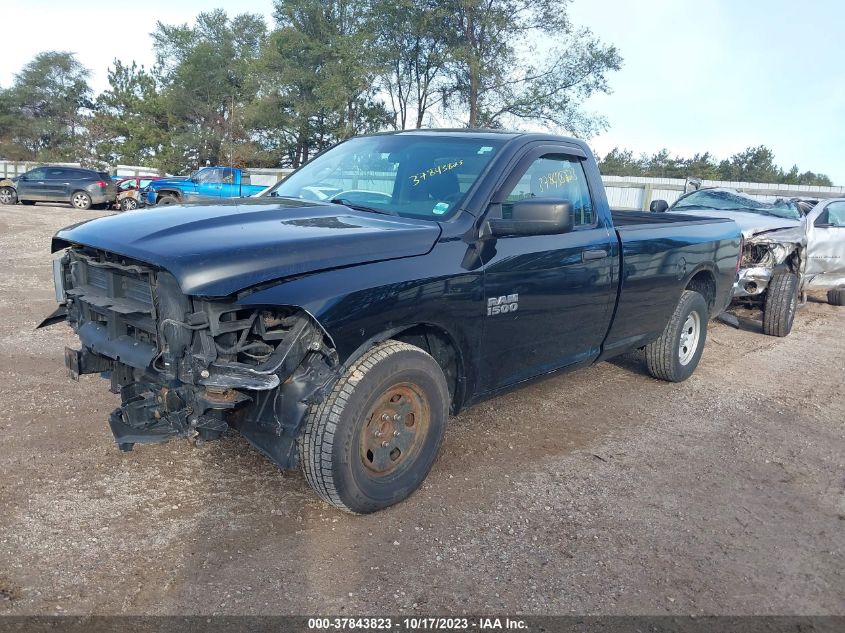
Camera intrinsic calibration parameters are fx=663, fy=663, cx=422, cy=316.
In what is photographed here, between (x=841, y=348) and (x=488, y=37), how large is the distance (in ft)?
76.2

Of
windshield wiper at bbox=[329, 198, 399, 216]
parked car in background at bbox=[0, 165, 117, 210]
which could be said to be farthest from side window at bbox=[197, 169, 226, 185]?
windshield wiper at bbox=[329, 198, 399, 216]

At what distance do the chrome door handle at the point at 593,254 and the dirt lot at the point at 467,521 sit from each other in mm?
1218

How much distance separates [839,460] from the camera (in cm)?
436

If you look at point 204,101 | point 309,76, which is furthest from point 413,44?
point 204,101

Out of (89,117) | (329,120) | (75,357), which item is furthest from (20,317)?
(89,117)

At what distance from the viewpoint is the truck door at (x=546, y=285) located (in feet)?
12.0

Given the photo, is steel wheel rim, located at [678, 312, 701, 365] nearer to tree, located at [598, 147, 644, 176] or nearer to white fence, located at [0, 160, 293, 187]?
white fence, located at [0, 160, 293, 187]

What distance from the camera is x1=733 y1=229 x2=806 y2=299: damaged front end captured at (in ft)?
26.7

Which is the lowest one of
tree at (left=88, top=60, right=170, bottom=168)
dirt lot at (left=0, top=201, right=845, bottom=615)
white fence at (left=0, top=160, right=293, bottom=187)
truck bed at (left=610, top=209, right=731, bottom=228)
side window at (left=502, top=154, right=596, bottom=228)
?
dirt lot at (left=0, top=201, right=845, bottom=615)

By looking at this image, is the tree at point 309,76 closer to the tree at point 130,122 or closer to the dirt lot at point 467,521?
the tree at point 130,122

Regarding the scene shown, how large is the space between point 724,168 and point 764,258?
172ft

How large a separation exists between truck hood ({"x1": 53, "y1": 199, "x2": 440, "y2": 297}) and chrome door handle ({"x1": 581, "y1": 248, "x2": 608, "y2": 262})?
1.26 meters

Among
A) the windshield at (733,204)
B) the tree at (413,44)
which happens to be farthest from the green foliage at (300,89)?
the windshield at (733,204)

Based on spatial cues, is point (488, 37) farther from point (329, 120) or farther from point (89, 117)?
point (89, 117)
